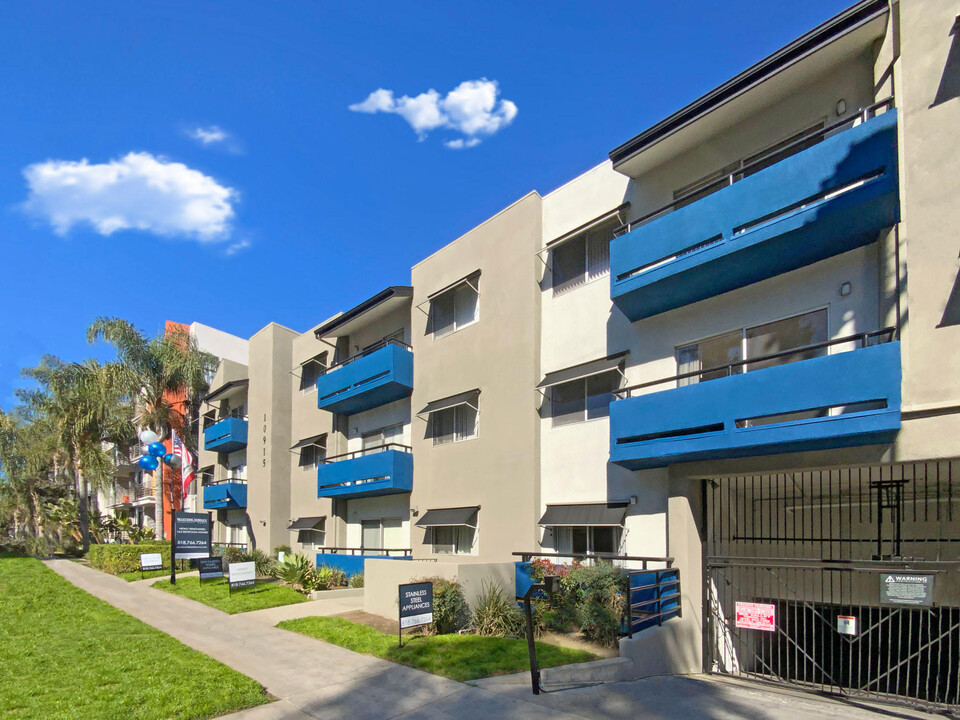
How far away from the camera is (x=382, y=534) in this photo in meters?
24.4

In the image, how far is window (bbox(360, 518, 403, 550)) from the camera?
23.5 metres

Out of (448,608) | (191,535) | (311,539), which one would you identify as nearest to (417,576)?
(448,608)

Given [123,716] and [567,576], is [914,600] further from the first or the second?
[123,716]

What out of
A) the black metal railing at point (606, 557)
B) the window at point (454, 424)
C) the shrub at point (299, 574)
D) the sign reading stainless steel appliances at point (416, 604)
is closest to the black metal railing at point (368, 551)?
the shrub at point (299, 574)

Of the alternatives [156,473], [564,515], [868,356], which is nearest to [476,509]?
[564,515]

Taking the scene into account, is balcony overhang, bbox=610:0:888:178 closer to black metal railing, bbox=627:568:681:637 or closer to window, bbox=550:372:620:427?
window, bbox=550:372:620:427

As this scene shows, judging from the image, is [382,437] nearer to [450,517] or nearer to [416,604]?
[450,517]

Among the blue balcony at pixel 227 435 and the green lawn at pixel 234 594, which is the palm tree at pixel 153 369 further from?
the green lawn at pixel 234 594

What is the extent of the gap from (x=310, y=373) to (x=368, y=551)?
9.42 meters

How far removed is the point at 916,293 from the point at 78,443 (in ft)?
124

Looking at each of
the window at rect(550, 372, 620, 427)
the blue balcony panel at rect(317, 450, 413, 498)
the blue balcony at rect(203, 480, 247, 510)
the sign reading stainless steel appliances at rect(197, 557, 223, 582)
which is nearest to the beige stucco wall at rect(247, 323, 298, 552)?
the blue balcony at rect(203, 480, 247, 510)

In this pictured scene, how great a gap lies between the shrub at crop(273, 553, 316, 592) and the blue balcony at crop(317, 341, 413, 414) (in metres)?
6.16

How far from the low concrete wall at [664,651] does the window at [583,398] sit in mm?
5190

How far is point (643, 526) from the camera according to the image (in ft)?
47.4
